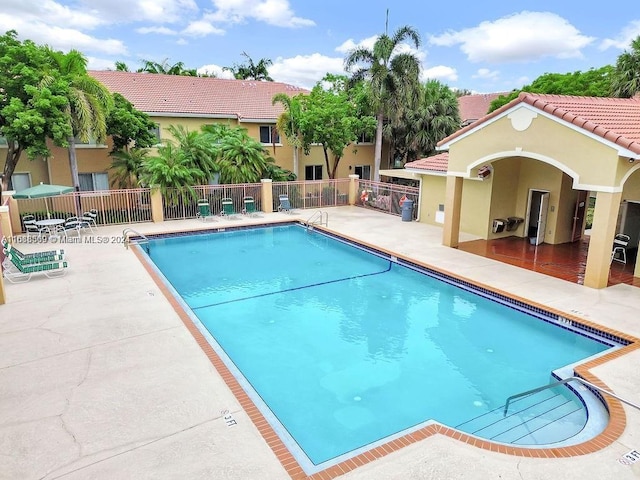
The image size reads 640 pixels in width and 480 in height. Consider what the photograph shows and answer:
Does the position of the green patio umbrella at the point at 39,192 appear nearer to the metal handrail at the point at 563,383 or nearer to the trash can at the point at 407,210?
the trash can at the point at 407,210

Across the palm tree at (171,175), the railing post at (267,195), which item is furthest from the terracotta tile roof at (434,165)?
the palm tree at (171,175)

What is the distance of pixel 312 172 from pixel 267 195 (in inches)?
323

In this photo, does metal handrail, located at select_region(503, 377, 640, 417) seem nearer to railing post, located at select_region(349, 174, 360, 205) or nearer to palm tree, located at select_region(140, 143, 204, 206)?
palm tree, located at select_region(140, 143, 204, 206)

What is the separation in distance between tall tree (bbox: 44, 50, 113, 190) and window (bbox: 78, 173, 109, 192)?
3888 millimetres

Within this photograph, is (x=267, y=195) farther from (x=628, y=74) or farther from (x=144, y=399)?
(x=628, y=74)

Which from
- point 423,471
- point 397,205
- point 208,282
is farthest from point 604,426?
point 397,205

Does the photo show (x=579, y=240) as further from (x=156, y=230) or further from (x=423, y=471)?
(x=156, y=230)

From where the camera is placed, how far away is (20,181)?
70.8ft

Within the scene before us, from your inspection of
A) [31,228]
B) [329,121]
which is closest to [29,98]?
[31,228]

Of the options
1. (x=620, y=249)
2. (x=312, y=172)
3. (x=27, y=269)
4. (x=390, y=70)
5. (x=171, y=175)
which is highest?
(x=390, y=70)

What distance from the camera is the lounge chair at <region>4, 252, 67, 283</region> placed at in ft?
39.1

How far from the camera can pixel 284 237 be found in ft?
62.4

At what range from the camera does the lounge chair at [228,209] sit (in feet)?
69.9

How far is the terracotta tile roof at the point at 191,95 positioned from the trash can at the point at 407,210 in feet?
38.3
